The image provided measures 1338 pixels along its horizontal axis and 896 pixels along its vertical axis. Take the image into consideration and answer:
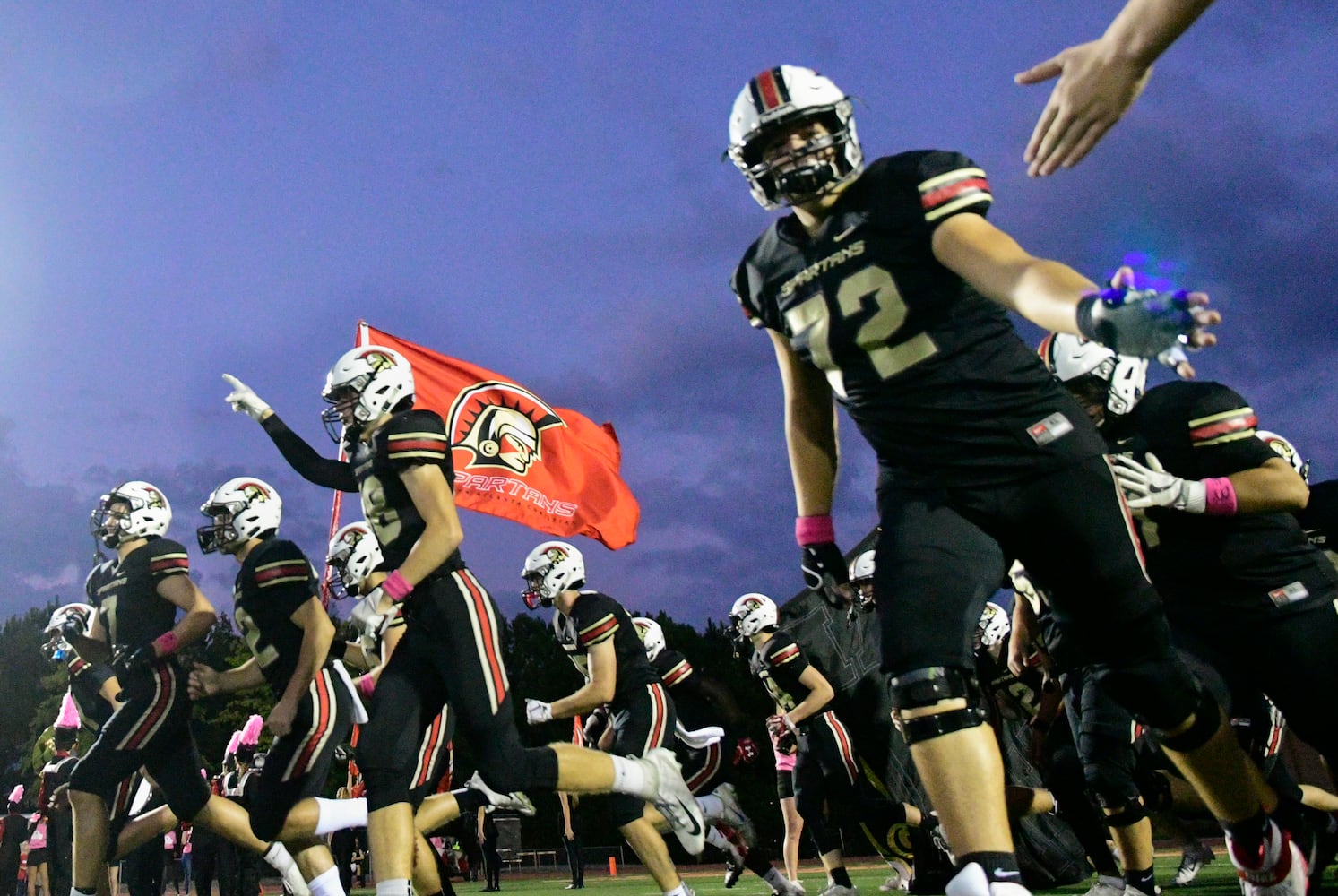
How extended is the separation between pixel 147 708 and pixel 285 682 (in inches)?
46.9

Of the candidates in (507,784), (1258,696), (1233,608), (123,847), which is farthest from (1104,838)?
(123,847)

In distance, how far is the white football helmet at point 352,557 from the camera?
9.61 metres

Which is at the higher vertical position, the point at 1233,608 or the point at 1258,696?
the point at 1233,608

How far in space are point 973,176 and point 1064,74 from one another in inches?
40.5

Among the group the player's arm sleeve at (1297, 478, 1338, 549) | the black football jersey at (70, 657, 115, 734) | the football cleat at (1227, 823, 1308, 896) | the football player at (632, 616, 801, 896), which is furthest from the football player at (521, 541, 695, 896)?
the player's arm sleeve at (1297, 478, 1338, 549)

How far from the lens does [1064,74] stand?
103 inches

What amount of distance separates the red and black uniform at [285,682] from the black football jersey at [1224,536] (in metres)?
4.54

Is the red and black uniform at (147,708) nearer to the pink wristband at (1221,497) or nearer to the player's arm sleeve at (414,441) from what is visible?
the player's arm sleeve at (414,441)

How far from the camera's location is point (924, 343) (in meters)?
3.78

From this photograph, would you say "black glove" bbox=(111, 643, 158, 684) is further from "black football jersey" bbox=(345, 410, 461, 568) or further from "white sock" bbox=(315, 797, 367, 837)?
"black football jersey" bbox=(345, 410, 461, 568)

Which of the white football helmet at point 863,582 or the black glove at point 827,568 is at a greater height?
the white football helmet at point 863,582

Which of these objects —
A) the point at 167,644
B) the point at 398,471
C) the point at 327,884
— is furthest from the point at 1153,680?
the point at 167,644

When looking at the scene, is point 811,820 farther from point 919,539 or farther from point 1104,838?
point 919,539

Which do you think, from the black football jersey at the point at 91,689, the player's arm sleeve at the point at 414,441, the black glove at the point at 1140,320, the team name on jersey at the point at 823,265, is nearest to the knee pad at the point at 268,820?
the player's arm sleeve at the point at 414,441
